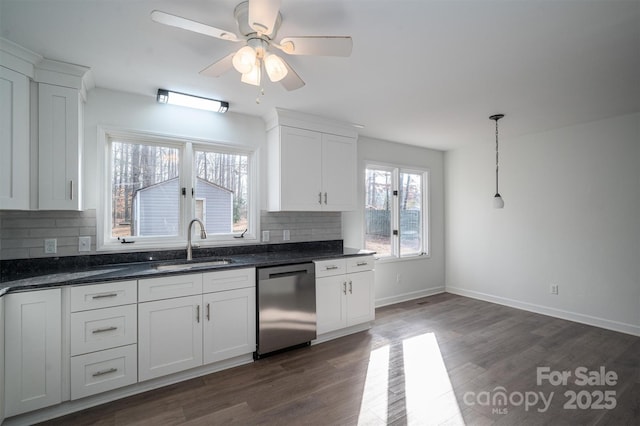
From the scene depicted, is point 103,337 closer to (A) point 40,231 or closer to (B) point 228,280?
(B) point 228,280

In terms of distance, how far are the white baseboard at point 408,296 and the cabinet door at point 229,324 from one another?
223 cm

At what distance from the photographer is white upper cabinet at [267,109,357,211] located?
130 inches

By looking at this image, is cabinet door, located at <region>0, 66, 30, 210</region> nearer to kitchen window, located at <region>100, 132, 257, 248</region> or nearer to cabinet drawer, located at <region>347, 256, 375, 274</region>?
kitchen window, located at <region>100, 132, 257, 248</region>

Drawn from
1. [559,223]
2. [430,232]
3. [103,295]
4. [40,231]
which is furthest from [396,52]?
[430,232]

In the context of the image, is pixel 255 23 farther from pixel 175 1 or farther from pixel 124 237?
pixel 124 237

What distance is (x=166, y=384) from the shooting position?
2428 mm

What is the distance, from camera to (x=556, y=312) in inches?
155

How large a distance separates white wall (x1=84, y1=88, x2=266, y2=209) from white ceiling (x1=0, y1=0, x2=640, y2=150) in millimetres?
135

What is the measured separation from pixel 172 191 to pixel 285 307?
1618mm

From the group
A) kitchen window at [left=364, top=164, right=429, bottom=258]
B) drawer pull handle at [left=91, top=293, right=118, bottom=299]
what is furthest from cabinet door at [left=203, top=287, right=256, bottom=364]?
kitchen window at [left=364, top=164, right=429, bottom=258]

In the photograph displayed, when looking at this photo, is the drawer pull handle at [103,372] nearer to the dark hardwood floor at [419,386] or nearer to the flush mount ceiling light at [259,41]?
the dark hardwood floor at [419,386]

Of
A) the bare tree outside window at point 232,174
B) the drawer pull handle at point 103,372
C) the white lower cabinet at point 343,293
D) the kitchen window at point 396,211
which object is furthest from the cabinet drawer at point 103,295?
the kitchen window at point 396,211

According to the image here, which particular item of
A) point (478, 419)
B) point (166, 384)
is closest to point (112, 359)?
point (166, 384)

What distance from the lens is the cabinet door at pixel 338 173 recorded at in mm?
3586
